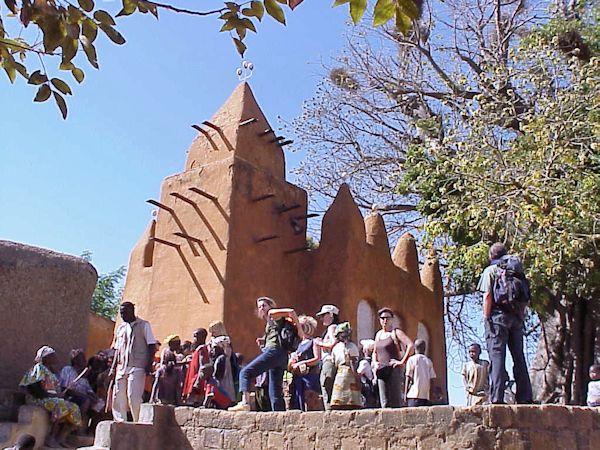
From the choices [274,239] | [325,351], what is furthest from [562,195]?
[325,351]

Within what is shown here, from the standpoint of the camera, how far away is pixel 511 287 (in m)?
6.43

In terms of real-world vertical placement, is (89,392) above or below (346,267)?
below

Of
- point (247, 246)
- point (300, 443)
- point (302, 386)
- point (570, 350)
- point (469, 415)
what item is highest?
point (247, 246)

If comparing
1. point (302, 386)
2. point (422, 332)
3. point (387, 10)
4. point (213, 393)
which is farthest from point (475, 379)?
point (387, 10)

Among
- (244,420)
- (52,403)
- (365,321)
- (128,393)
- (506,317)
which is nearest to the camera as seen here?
(506,317)

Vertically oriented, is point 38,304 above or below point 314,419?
above

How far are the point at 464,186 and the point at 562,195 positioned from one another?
5.89 feet

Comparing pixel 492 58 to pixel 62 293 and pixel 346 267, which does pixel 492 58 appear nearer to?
pixel 346 267

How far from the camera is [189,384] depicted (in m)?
8.79

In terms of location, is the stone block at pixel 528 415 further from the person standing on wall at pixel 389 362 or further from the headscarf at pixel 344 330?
the headscarf at pixel 344 330

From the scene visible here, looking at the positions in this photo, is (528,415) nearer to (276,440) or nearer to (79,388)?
(276,440)

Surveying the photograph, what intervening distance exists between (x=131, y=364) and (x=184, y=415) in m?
0.81

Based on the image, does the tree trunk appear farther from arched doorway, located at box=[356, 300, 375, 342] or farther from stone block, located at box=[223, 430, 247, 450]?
stone block, located at box=[223, 430, 247, 450]

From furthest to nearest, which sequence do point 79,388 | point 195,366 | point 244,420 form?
1. point 79,388
2. point 195,366
3. point 244,420
